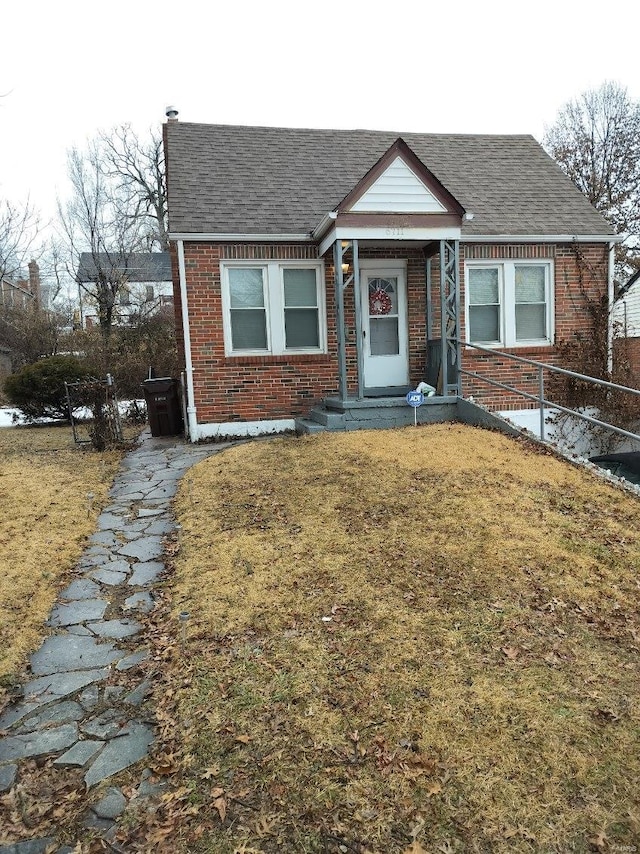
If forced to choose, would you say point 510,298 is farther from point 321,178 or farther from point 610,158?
point 610,158

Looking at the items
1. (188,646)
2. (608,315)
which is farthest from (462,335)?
(188,646)

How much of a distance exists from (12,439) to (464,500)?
31.6 ft

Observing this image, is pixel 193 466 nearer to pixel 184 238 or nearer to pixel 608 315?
pixel 184 238

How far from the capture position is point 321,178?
36.9 ft

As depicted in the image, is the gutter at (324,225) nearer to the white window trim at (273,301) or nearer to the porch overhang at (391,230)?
the porch overhang at (391,230)

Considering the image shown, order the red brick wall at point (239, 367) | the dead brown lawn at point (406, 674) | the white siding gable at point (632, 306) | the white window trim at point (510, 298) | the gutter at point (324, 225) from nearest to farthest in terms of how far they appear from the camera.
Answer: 1. the dead brown lawn at point (406, 674)
2. the gutter at point (324, 225)
3. the red brick wall at point (239, 367)
4. the white window trim at point (510, 298)
5. the white siding gable at point (632, 306)

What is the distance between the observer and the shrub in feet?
44.1

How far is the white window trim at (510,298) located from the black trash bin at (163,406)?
5.67 metres

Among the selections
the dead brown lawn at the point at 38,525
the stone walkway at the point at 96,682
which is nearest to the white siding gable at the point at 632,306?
the dead brown lawn at the point at 38,525

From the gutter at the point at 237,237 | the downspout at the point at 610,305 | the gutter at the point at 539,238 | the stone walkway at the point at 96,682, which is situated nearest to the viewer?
the stone walkway at the point at 96,682

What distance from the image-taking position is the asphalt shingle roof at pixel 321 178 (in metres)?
10.0

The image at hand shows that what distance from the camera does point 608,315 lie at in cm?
1128

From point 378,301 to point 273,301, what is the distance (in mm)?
2001

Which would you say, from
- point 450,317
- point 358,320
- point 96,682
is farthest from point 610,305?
point 96,682
